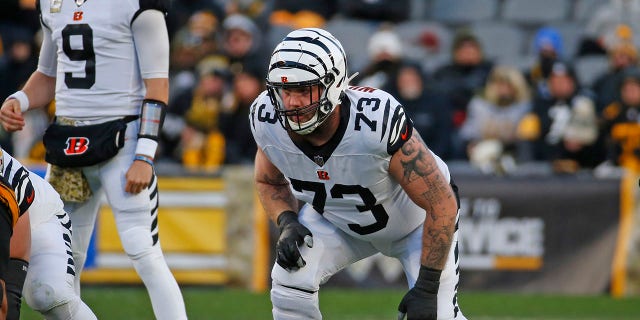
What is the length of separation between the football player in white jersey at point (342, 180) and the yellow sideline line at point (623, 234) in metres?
4.75

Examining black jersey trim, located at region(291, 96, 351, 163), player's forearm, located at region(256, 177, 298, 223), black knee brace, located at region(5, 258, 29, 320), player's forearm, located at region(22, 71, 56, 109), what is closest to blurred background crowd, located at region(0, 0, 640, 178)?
player's forearm, located at region(22, 71, 56, 109)

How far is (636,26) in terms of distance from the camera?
12680mm

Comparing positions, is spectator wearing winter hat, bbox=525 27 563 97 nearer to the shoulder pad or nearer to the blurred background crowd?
the blurred background crowd

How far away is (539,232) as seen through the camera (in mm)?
9570

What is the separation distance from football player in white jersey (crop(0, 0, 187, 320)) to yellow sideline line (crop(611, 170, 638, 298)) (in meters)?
5.09

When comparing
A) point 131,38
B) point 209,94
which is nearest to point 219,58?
point 209,94

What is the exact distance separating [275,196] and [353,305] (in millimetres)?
3575

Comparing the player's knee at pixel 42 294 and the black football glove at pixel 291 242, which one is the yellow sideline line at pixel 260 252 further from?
the player's knee at pixel 42 294

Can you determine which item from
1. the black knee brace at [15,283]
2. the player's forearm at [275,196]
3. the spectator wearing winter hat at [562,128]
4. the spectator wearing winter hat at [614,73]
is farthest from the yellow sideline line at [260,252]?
the black knee brace at [15,283]

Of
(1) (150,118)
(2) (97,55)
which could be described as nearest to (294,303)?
(1) (150,118)

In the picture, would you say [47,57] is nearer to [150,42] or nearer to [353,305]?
[150,42]

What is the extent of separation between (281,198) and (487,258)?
4.53 m

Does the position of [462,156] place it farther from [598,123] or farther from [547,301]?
[547,301]

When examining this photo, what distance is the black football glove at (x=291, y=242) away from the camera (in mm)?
4992
